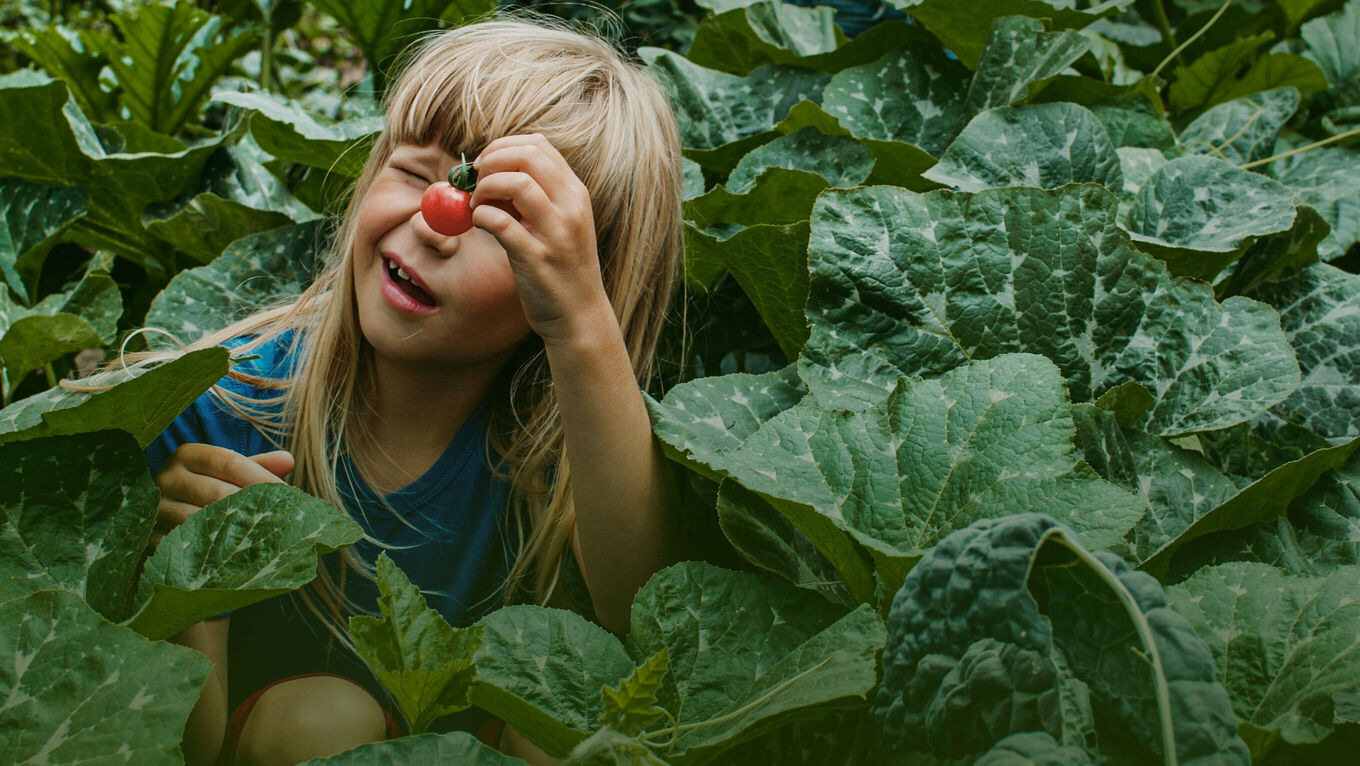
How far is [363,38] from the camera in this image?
2014 millimetres

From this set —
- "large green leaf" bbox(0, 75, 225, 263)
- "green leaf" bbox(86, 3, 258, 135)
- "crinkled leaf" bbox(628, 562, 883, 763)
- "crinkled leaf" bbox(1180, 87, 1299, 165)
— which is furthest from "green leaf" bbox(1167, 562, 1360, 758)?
"green leaf" bbox(86, 3, 258, 135)

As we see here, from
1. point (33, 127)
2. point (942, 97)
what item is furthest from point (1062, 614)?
point (33, 127)

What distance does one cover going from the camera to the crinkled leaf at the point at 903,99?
1488mm

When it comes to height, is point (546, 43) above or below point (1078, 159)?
above

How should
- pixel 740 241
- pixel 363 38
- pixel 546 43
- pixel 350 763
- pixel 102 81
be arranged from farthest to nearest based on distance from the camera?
pixel 102 81 < pixel 363 38 < pixel 546 43 < pixel 740 241 < pixel 350 763

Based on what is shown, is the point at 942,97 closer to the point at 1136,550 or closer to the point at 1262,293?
the point at 1262,293

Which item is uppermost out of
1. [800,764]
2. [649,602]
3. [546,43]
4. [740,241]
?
[546,43]

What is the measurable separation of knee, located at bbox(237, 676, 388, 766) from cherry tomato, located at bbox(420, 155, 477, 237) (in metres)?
0.49

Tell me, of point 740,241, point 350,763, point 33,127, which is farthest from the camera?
point 33,127

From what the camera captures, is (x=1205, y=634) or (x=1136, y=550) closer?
(x=1205, y=634)

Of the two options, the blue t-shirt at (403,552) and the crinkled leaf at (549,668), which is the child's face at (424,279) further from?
A: the crinkled leaf at (549,668)

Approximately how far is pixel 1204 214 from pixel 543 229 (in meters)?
0.78

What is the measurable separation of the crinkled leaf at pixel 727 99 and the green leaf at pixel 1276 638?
3.44 feet

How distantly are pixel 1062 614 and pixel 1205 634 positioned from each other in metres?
0.15
